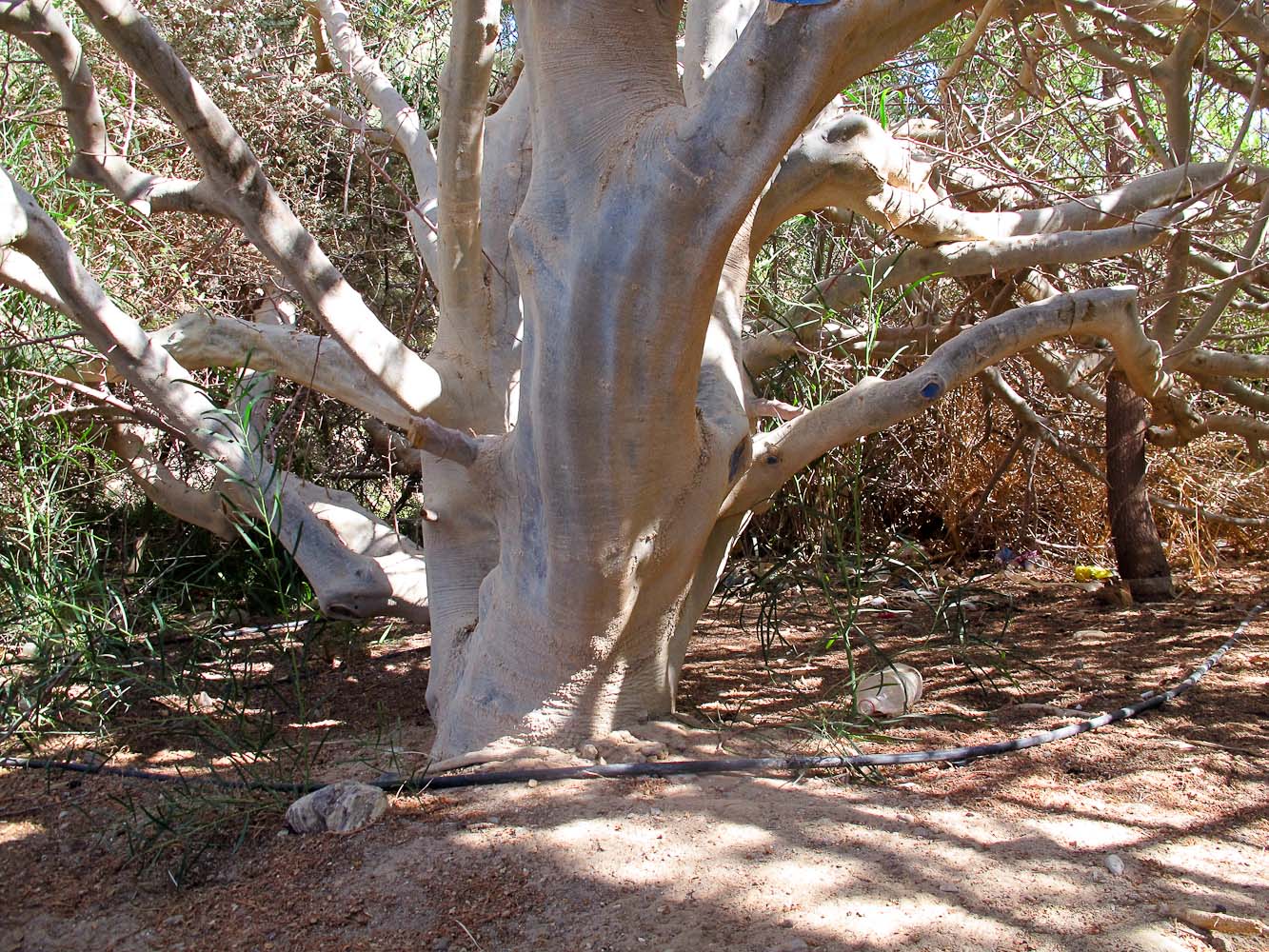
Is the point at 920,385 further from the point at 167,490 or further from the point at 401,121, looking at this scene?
the point at 167,490

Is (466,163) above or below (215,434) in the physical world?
above

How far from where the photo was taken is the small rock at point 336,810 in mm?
2598

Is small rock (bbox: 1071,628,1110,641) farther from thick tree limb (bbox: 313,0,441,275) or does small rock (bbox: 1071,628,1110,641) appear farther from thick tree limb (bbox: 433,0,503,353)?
thick tree limb (bbox: 313,0,441,275)

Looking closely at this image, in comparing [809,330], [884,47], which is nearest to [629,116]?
[884,47]

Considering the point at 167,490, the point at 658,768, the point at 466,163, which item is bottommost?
the point at 658,768

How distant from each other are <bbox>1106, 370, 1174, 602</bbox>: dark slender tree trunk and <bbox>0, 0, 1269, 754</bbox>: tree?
941mm

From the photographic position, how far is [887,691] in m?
3.62

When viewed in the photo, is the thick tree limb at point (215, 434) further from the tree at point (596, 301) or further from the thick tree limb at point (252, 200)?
the thick tree limb at point (252, 200)

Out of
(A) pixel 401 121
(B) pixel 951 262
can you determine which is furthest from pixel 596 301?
(A) pixel 401 121

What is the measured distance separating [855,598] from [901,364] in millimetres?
2663

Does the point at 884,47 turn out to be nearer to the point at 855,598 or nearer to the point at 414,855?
the point at 855,598

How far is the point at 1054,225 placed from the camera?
3969mm

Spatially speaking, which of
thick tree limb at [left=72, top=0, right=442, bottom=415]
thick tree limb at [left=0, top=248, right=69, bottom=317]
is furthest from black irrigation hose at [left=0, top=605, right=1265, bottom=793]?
thick tree limb at [left=0, top=248, right=69, bottom=317]

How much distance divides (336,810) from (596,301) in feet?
4.87
